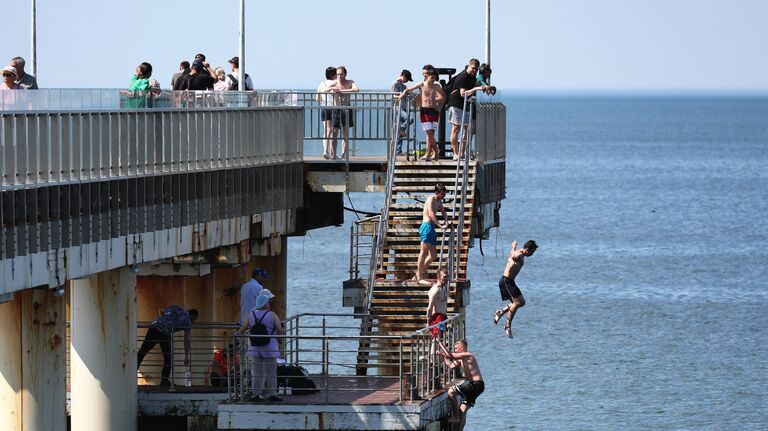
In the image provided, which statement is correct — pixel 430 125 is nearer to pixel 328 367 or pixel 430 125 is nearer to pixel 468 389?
pixel 328 367

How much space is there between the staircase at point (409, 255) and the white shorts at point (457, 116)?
945 mm

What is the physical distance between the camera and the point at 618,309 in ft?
247

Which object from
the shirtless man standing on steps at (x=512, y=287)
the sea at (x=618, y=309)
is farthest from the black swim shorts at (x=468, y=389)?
the sea at (x=618, y=309)

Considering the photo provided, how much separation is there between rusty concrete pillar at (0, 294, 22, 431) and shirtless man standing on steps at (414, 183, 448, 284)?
9168 mm

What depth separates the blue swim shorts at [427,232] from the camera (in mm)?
36812

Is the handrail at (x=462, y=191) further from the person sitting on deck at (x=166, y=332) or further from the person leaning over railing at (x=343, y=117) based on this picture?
the person sitting on deck at (x=166, y=332)

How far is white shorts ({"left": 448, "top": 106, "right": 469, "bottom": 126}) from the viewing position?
4162 cm

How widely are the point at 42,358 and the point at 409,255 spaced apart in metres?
10.4

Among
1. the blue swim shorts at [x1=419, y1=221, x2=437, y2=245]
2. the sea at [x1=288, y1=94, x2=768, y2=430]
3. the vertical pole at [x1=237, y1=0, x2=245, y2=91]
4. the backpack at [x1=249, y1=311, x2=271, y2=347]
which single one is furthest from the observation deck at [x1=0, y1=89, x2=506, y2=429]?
the sea at [x1=288, y1=94, x2=768, y2=430]

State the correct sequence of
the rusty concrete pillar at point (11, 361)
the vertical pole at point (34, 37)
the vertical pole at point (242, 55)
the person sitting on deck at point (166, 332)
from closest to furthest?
the rusty concrete pillar at point (11, 361) → the person sitting on deck at point (166, 332) → the vertical pole at point (34, 37) → the vertical pole at point (242, 55)

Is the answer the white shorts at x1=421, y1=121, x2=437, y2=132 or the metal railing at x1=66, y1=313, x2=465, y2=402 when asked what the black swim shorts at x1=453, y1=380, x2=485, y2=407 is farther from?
the white shorts at x1=421, y1=121, x2=437, y2=132

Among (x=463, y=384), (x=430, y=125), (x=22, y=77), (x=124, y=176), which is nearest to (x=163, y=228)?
(x=124, y=176)

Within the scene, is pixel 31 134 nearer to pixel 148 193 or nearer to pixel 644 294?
pixel 148 193

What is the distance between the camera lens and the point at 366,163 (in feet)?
139
